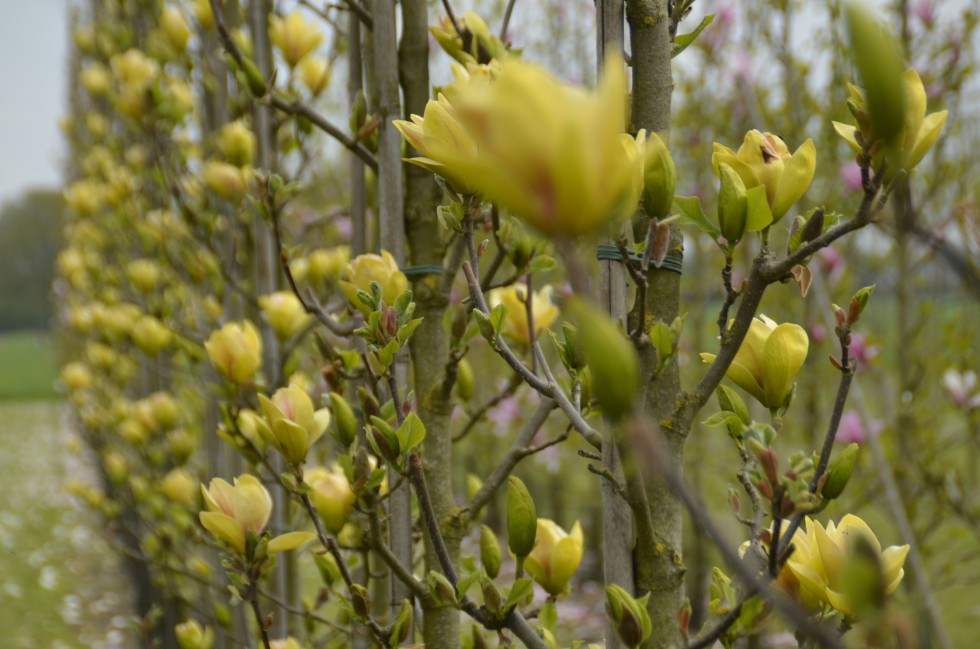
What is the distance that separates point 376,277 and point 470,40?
1.24 feet

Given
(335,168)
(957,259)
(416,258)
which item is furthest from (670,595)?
(335,168)

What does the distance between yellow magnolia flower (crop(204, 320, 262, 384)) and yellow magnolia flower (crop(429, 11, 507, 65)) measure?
19.2 inches

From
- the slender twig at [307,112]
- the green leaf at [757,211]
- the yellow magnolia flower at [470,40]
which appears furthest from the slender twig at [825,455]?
the slender twig at [307,112]

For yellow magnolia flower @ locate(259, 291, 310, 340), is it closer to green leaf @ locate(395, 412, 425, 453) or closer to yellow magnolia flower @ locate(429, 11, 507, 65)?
yellow magnolia flower @ locate(429, 11, 507, 65)

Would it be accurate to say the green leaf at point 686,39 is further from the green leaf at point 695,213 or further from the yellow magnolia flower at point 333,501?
the yellow magnolia flower at point 333,501

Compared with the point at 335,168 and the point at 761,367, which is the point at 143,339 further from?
the point at 335,168

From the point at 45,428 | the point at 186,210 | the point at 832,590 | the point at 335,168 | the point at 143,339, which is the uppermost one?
the point at 335,168

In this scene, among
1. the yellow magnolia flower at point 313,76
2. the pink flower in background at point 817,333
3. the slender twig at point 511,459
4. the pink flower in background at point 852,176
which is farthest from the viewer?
the pink flower in background at point 817,333

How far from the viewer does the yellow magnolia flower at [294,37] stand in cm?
126

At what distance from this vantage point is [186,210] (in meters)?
1.68

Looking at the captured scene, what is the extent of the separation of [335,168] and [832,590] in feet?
20.9

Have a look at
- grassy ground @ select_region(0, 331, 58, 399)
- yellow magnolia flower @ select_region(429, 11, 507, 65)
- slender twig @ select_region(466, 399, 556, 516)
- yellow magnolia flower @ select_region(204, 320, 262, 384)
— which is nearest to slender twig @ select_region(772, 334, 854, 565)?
slender twig @ select_region(466, 399, 556, 516)

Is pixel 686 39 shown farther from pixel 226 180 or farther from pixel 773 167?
pixel 226 180

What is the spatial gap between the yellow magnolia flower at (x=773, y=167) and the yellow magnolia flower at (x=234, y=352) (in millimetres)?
776
